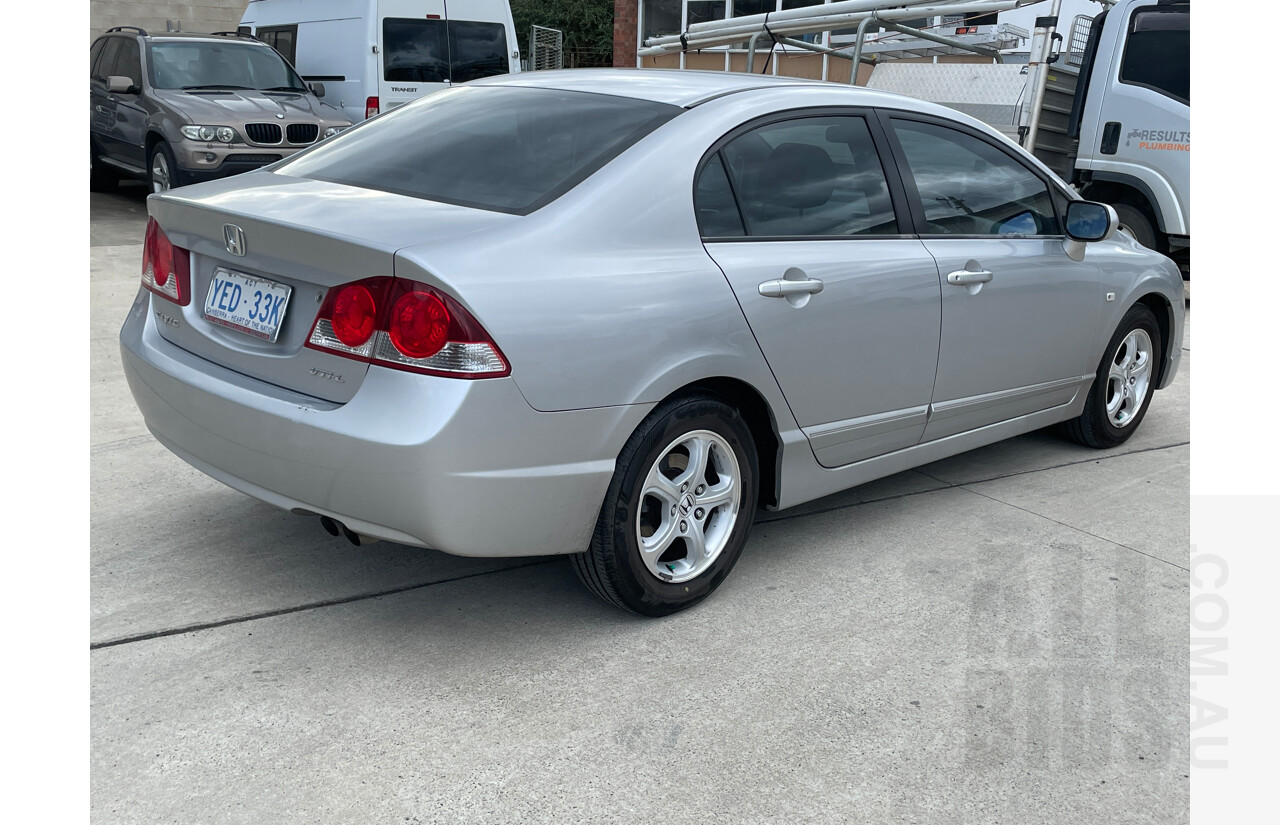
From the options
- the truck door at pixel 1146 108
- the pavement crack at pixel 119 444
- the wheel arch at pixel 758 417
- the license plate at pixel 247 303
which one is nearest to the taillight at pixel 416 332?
the license plate at pixel 247 303

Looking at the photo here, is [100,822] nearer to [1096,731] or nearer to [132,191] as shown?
[1096,731]

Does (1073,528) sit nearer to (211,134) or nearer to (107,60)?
(211,134)

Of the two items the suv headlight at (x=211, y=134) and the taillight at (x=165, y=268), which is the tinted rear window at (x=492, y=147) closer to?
the taillight at (x=165, y=268)

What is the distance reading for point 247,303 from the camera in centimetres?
315

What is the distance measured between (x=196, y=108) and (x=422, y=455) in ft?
30.1

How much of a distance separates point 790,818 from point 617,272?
1.43m

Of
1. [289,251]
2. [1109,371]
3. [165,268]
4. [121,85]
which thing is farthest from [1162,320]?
[121,85]

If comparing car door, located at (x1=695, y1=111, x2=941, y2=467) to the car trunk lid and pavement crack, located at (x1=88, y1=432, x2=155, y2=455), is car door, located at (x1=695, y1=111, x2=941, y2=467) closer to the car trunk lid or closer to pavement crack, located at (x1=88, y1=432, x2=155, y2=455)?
the car trunk lid

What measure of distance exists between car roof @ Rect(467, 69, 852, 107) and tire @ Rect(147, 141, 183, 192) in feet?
24.7

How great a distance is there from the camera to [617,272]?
3.07 metres

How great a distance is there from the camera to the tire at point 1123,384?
16.9 feet

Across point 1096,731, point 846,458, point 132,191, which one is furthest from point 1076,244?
point 132,191

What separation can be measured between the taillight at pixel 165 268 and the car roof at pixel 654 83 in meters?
1.23

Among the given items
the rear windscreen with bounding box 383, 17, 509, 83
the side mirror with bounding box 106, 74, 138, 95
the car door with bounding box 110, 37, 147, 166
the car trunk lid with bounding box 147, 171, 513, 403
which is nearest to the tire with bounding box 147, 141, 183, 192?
the car door with bounding box 110, 37, 147, 166
